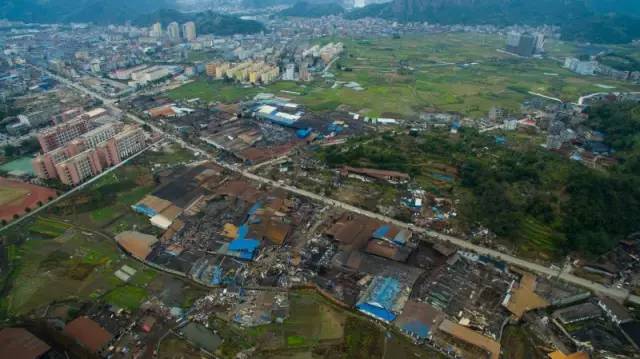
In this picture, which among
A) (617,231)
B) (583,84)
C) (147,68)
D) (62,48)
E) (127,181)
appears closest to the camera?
(617,231)

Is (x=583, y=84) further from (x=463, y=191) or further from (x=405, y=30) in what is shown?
(x=405, y=30)

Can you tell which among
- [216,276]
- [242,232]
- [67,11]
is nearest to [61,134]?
[242,232]

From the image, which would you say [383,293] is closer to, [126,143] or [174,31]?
[126,143]

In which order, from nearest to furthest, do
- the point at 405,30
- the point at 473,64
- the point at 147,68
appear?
1. the point at 147,68
2. the point at 473,64
3. the point at 405,30

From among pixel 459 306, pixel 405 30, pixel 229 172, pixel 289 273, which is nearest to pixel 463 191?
pixel 459 306

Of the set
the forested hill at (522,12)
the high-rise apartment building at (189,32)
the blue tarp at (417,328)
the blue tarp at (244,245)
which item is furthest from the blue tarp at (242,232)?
the forested hill at (522,12)

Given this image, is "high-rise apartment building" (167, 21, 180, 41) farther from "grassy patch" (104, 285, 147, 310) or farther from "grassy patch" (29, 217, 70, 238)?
"grassy patch" (104, 285, 147, 310)

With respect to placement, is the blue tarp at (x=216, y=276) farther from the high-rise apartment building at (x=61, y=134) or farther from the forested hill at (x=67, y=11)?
the forested hill at (x=67, y=11)
